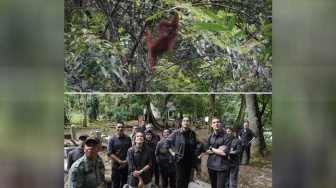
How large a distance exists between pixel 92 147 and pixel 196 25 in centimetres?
110

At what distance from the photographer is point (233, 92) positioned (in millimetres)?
3059

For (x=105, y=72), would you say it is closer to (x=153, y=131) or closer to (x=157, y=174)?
(x=153, y=131)

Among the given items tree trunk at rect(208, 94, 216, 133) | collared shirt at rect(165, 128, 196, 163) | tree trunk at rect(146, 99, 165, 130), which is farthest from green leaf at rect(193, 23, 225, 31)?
collared shirt at rect(165, 128, 196, 163)

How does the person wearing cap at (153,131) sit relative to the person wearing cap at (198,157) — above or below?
above

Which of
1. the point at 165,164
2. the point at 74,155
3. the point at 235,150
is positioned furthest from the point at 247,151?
the point at 74,155

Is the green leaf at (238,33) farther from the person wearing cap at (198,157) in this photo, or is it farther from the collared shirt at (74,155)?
the collared shirt at (74,155)

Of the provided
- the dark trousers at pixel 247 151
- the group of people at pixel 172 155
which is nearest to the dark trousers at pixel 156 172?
the group of people at pixel 172 155

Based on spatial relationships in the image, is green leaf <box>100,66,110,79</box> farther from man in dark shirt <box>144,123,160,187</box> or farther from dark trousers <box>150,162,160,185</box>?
dark trousers <box>150,162,160,185</box>

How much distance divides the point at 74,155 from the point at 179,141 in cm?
73

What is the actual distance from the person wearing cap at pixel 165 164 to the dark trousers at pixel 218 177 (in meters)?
0.27

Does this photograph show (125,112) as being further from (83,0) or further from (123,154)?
(83,0)

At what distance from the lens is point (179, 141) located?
3.18 metres

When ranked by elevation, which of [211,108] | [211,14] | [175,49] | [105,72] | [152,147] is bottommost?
[152,147]

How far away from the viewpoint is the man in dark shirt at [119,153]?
3.14m
